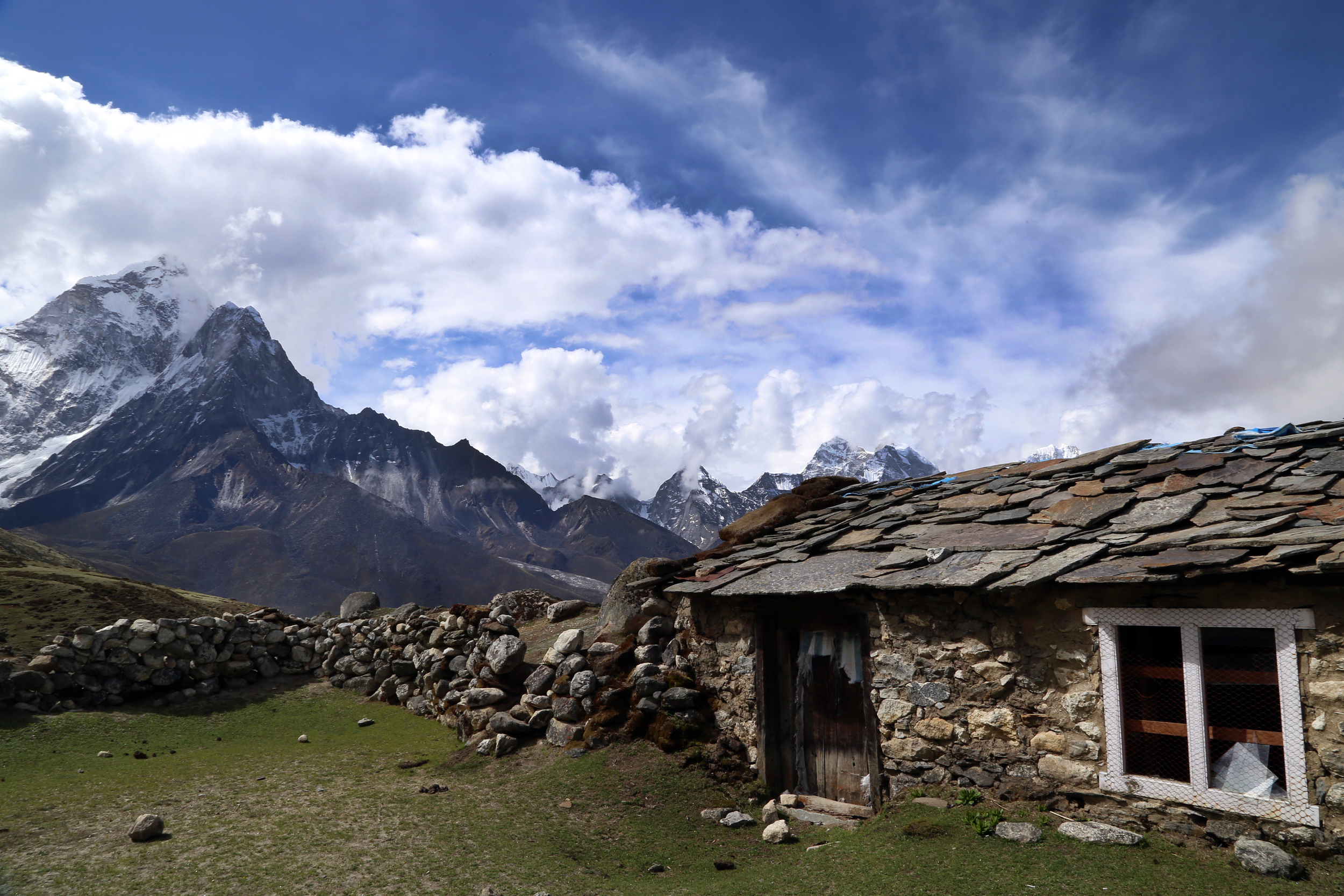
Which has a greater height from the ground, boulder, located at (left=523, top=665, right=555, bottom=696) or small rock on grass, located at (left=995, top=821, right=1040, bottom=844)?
boulder, located at (left=523, top=665, right=555, bottom=696)

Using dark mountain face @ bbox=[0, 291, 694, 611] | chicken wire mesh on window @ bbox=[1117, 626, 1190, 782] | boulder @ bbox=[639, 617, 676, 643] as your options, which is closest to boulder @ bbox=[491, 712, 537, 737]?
boulder @ bbox=[639, 617, 676, 643]

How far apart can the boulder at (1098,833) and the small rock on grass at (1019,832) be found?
0.82 ft

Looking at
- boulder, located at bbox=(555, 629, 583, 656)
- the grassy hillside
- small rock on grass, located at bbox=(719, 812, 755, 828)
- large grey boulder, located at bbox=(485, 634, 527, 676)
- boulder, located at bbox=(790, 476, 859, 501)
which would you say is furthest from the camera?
the grassy hillside

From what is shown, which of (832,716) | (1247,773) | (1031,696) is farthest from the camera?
(832,716)

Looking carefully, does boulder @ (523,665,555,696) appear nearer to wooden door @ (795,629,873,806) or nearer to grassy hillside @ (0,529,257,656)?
wooden door @ (795,629,873,806)

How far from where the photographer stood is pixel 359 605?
20.1 m

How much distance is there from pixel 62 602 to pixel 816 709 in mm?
16937

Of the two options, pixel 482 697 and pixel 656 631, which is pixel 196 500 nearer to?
pixel 482 697

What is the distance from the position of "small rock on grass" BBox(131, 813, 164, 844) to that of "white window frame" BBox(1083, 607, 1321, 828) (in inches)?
376

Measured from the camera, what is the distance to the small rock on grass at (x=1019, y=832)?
21.9 feet

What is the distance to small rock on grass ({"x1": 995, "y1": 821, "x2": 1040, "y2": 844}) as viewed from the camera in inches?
262

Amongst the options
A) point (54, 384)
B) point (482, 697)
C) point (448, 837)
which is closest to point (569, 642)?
point (482, 697)

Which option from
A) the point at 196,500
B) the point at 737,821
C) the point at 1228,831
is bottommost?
the point at 737,821

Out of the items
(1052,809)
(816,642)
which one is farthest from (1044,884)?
(816,642)
